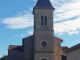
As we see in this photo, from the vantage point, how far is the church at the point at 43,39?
30.6m

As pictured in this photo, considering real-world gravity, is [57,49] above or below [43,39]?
below

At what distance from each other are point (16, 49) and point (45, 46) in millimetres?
7256

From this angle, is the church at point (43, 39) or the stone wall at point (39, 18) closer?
the church at point (43, 39)

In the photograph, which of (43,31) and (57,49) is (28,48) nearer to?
(43,31)

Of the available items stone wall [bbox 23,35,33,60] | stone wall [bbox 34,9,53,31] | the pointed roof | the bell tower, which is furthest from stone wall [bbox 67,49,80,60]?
stone wall [bbox 23,35,33,60]

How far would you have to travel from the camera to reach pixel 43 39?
102 ft

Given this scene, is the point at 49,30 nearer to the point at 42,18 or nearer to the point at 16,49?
the point at 42,18

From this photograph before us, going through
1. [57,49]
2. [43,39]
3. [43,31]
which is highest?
[43,31]

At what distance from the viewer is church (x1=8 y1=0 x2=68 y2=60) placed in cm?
3058

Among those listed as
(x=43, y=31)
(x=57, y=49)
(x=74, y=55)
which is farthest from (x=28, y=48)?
(x=74, y=55)

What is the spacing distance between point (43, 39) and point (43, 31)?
4.73 feet

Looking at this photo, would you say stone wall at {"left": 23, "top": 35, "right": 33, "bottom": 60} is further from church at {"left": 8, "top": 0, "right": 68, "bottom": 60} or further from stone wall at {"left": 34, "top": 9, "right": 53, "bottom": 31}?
stone wall at {"left": 34, "top": 9, "right": 53, "bottom": 31}

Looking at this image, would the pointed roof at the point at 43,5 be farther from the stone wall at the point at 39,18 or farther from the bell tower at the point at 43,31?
the stone wall at the point at 39,18

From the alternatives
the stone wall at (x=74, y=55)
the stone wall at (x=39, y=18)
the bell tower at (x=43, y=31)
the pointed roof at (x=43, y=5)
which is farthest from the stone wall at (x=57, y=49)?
the stone wall at (x=74, y=55)
